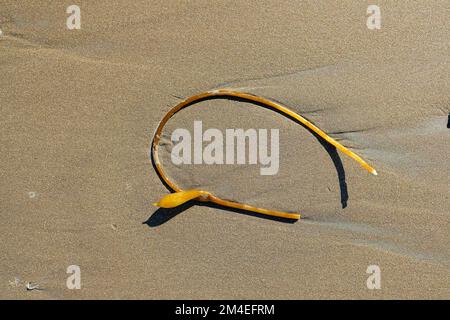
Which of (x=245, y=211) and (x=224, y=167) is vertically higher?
(x=224, y=167)

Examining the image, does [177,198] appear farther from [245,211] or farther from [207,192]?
[245,211]

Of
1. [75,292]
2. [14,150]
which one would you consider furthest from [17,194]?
[75,292]

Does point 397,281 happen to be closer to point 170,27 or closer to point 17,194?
point 170,27

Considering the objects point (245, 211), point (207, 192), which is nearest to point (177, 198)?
point (207, 192)
